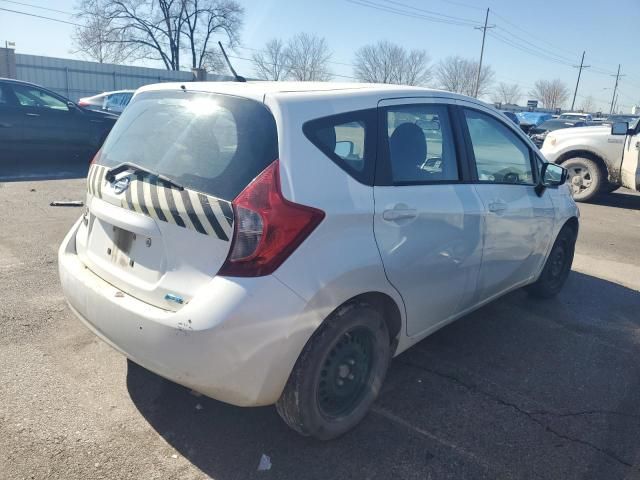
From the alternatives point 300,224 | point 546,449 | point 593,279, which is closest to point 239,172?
point 300,224

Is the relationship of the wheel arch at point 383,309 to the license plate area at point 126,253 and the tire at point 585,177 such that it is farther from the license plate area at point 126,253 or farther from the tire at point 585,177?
the tire at point 585,177

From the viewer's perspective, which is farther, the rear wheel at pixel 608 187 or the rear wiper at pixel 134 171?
the rear wheel at pixel 608 187

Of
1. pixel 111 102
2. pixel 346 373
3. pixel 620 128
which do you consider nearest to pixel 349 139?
pixel 346 373

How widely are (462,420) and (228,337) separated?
1522 mm

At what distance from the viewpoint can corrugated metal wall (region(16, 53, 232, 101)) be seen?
26.8 metres

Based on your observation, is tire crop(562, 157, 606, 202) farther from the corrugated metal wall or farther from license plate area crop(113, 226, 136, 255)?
the corrugated metal wall

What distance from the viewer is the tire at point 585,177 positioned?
9.98m

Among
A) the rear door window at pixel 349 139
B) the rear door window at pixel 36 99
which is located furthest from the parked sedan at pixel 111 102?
the rear door window at pixel 349 139

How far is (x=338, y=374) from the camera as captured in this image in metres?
2.62

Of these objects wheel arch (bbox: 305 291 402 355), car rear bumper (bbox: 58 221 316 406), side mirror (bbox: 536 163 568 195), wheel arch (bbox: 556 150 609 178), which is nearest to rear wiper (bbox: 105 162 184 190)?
car rear bumper (bbox: 58 221 316 406)

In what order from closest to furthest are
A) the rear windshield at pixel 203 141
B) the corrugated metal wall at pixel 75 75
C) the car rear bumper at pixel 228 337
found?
1. the car rear bumper at pixel 228 337
2. the rear windshield at pixel 203 141
3. the corrugated metal wall at pixel 75 75

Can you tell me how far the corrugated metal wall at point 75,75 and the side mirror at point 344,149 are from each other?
24851 millimetres

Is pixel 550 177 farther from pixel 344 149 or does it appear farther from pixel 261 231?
pixel 261 231

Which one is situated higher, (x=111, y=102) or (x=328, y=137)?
(x=111, y=102)
